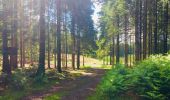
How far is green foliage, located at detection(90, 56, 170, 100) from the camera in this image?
15.4m

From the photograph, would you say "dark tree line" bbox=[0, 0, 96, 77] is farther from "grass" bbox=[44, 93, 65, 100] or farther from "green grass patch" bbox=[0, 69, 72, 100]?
"grass" bbox=[44, 93, 65, 100]

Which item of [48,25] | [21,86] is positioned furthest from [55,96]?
[48,25]

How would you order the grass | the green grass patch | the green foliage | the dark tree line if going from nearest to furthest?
1. the green foliage
2. the grass
3. the green grass patch
4. the dark tree line

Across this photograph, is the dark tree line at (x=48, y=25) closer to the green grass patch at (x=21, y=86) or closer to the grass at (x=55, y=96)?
the green grass patch at (x=21, y=86)

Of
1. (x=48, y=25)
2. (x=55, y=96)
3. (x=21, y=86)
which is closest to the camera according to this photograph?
(x=55, y=96)

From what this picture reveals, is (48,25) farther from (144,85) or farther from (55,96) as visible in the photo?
(144,85)

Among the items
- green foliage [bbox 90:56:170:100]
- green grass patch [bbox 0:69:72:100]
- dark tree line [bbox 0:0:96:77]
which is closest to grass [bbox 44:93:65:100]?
green grass patch [bbox 0:69:72:100]

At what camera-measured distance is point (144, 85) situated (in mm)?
15867

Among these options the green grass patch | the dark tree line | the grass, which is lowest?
the grass

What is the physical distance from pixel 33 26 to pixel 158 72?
28.3 meters

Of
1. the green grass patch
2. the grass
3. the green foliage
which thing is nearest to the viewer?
the green foliage

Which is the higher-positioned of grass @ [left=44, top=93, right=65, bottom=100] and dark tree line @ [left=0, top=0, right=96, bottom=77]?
dark tree line @ [left=0, top=0, right=96, bottom=77]

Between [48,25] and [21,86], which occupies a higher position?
[48,25]

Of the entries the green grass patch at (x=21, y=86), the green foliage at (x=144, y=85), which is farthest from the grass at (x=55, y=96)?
the green foliage at (x=144, y=85)
